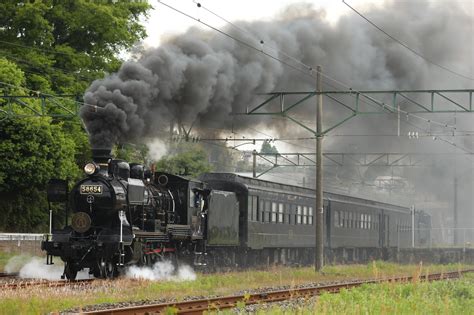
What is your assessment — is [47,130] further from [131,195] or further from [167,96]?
[131,195]

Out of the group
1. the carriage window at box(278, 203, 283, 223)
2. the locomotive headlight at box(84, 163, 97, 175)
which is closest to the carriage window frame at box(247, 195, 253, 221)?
the carriage window at box(278, 203, 283, 223)

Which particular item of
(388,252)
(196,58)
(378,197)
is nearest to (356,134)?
(388,252)

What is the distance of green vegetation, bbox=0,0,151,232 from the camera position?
35.6m

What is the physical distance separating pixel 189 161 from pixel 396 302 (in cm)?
3917

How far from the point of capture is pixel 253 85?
1115 inches

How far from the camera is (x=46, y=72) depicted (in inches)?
1563

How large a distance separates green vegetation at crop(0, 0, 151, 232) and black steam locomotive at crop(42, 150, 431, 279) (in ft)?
32.4

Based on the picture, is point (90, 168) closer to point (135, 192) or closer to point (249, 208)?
point (135, 192)

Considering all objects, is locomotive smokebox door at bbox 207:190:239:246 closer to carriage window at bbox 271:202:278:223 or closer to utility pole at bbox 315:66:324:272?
utility pole at bbox 315:66:324:272

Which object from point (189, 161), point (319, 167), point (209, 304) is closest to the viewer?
point (209, 304)

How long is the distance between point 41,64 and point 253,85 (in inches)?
571

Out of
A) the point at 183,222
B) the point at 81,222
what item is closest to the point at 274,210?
the point at 183,222

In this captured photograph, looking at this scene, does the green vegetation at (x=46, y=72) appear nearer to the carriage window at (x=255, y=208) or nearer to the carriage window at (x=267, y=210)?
the carriage window at (x=267, y=210)

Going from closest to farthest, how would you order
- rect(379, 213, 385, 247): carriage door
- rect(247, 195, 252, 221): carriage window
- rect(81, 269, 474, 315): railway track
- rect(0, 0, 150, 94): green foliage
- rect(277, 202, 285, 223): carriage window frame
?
1. rect(81, 269, 474, 315): railway track
2. rect(247, 195, 252, 221): carriage window
3. rect(277, 202, 285, 223): carriage window frame
4. rect(0, 0, 150, 94): green foliage
5. rect(379, 213, 385, 247): carriage door
